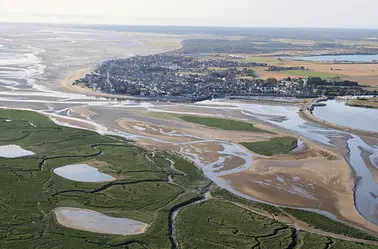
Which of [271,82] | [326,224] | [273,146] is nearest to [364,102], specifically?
[271,82]

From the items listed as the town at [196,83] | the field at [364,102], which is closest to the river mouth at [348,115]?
the field at [364,102]

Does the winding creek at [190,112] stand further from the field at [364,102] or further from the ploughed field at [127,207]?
the field at [364,102]

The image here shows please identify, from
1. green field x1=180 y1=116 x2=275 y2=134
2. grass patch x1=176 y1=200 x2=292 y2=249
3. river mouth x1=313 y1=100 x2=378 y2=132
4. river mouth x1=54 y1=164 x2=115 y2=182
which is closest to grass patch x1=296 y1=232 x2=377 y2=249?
grass patch x1=176 y1=200 x2=292 y2=249

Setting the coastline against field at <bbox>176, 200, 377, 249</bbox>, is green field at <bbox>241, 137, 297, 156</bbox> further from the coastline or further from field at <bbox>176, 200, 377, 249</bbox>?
field at <bbox>176, 200, 377, 249</bbox>

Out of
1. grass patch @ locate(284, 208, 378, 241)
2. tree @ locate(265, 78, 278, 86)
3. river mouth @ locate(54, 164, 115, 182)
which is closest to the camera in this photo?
grass patch @ locate(284, 208, 378, 241)

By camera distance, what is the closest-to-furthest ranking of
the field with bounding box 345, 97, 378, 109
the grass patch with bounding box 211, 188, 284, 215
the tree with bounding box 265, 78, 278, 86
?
the grass patch with bounding box 211, 188, 284, 215, the field with bounding box 345, 97, 378, 109, the tree with bounding box 265, 78, 278, 86

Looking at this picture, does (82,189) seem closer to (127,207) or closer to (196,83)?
(127,207)
